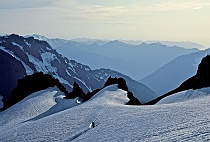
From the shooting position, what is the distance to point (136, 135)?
20750mm

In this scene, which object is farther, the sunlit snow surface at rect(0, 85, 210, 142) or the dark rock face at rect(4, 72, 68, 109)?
the dark rock face at rect(4, 72, 68, 109)

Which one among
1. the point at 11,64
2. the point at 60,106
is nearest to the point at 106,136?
the point at 60,106

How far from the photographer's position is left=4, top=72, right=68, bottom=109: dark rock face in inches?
2977

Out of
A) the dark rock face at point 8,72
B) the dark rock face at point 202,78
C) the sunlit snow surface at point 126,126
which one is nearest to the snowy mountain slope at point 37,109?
the sunlit snow surface at point 126,126

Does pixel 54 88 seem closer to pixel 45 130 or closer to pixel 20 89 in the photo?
pixel 20 89

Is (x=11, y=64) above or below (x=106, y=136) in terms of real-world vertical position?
below

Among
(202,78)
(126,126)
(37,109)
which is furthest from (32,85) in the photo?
(126,126)

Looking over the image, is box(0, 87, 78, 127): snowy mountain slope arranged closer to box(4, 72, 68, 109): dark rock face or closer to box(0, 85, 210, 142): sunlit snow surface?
box(4, 72, 68, 109): dark rock face

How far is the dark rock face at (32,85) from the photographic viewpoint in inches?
2977

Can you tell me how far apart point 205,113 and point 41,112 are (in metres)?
29.0

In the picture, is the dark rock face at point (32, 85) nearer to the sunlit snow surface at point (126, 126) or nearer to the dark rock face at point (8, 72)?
the sunlit snow surface at point (126, 126)

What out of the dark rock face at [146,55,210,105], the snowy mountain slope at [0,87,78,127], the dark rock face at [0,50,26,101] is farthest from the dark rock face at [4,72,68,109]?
the dark rock face at [0,50,26,101]

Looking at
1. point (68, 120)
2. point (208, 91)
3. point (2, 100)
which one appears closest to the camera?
point (68, 120)

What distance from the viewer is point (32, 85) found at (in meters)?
77.1
